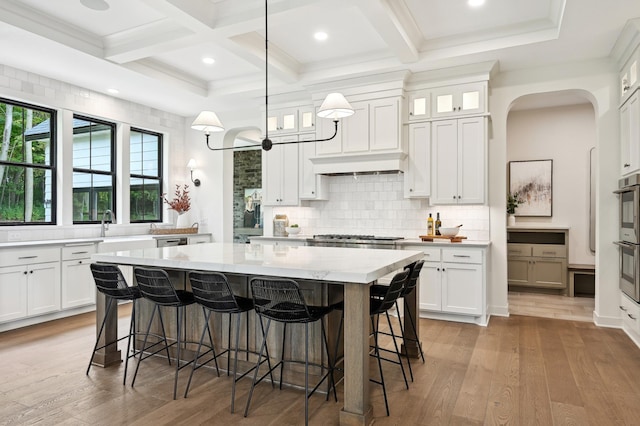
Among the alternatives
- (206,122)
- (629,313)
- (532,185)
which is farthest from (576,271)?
Result: (206,122)

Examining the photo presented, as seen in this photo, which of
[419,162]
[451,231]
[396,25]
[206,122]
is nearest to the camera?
[206,122]

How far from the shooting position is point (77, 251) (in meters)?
4.97

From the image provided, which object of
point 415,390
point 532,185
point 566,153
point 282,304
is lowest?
point 415,390

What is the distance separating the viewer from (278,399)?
2.80m

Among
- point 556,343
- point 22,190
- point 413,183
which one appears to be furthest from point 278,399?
point 22,190

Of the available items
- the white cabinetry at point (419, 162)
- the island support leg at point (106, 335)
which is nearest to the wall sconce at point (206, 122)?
the island support leg at point (106, 335)

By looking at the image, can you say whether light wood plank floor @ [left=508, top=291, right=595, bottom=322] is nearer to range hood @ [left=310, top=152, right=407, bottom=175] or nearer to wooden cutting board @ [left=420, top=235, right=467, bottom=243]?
wooden cutting board @ [left=420, top=235, right=467, bottom=243]

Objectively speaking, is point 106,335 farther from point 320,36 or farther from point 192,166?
point 192,166

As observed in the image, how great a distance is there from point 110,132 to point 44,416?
4.50 m

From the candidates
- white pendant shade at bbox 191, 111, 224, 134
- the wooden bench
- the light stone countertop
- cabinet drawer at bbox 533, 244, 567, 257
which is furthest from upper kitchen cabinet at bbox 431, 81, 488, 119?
the light stone countertop

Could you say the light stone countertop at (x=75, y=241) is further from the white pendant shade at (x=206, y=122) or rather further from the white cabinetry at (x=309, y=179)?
the white pendant shade at (x=206, y=122)

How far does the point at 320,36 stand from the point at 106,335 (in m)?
3.50

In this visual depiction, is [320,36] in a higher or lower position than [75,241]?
higher

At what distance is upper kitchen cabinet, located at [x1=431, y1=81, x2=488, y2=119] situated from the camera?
4.80 m
